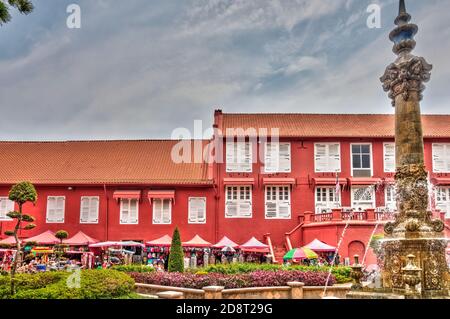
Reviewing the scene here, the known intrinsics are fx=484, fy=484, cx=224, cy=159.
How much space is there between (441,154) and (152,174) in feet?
62.9

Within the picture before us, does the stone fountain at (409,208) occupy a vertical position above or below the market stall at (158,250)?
above

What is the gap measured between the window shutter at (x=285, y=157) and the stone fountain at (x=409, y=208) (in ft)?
61.0

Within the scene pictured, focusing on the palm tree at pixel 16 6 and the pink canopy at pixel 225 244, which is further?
the pink canopy at pixel 225 244

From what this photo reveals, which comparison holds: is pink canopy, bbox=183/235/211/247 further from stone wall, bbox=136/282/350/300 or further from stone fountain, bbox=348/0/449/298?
stone fountain, bbox=348/0/449/298

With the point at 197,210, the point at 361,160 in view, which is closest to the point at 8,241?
the point at 197,210

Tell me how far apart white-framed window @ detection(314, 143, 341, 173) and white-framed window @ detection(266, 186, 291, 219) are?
2591mm

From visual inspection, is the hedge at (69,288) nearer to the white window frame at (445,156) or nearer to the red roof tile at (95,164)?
the red roof tile at (95,164)

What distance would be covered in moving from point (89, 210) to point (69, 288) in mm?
18516

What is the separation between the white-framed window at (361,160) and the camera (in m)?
31.5

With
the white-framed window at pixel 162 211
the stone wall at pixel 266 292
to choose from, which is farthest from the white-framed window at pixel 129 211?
the stone wall at pixel 266 292

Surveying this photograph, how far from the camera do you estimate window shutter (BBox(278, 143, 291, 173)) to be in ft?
104

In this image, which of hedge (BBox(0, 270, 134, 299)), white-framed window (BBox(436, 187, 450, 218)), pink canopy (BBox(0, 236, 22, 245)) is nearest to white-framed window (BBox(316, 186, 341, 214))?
white-framed window (BBox(436, 187, 450, 218))

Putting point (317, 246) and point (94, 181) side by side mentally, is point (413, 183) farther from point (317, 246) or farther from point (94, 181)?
point (94, 181)

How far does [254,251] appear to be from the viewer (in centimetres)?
2959
